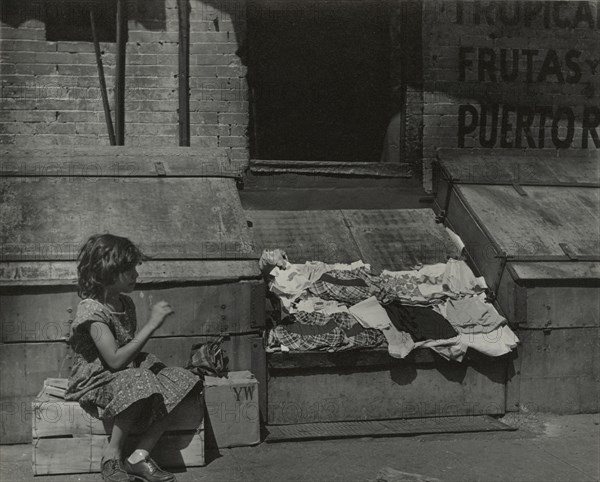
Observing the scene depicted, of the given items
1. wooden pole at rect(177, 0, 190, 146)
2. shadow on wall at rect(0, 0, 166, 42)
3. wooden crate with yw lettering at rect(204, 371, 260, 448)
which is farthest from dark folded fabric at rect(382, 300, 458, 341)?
shadow on wall at rect(0, 0, 166, 42)

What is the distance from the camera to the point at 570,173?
22.4 ft

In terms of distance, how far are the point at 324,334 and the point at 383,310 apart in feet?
1.70

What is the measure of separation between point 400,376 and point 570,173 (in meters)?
2.88

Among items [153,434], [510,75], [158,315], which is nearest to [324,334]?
[153,434]

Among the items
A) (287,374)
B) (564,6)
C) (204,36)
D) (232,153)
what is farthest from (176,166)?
(564,6)

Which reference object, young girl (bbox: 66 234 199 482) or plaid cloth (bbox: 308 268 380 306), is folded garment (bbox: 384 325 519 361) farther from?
young girl (bbox: 66 234 199 482)

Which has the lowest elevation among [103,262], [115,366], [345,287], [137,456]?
[137,456]

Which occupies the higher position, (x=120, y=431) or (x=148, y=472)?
(x=120, y=431)

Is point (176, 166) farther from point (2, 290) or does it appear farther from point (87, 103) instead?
point (2, 290)

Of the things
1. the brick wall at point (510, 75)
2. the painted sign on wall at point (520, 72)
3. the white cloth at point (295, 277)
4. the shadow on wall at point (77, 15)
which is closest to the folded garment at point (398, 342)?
the white cloth at point (295, 277)

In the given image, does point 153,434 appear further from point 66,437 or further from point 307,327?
point 307,327

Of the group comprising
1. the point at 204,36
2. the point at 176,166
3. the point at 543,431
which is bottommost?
the point at 543,431

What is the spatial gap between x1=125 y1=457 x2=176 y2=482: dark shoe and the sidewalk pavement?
224 millimetres

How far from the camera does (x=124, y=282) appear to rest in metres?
3.91
